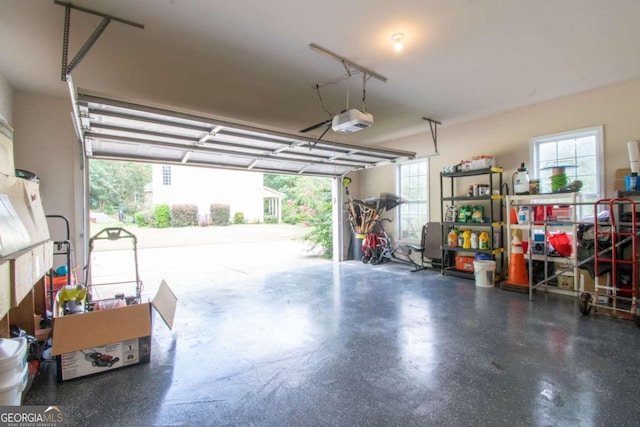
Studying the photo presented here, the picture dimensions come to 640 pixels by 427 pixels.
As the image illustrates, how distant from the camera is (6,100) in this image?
3.83 meters

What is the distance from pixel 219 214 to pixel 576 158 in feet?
52.6

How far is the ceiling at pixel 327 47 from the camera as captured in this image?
259 cm

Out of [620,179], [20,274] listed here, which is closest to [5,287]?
[20,274]

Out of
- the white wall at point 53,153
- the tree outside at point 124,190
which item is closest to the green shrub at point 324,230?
the tree outside at point 124,190

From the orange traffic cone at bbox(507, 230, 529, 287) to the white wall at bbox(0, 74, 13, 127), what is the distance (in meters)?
7.23

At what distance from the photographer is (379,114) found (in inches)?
214

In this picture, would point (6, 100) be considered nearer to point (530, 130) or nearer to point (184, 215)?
point (530, 130)

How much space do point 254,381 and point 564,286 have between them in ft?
15.9

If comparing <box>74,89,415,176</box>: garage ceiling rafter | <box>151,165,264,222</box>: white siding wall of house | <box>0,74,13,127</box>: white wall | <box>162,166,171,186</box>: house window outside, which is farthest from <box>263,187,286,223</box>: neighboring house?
<box>0,74,13,127</box>: white wall

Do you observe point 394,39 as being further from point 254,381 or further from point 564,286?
point 564,286

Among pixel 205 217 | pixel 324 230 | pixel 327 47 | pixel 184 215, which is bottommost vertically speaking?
pixel 324 230

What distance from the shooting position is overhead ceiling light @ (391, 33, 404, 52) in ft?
9.73

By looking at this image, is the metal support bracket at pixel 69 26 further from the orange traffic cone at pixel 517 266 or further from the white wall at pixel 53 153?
the orange traffic cone at pixel 517 266

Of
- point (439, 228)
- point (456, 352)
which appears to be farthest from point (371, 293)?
point (439, 228)
